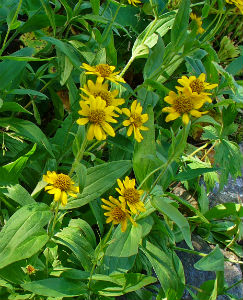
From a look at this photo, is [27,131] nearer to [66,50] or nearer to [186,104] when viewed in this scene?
[66,50]

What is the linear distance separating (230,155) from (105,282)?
673 millimetres

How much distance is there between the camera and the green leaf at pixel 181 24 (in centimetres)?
121

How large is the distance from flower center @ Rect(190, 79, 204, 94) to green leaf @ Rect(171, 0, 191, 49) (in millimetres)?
188

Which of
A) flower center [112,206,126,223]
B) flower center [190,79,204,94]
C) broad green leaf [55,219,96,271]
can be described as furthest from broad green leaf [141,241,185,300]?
flower center [190,79,204,94]

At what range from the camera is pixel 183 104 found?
0.99 m

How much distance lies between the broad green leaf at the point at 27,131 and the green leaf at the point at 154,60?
13.9 inches

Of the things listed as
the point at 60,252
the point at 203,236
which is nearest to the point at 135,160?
the point at 60,252

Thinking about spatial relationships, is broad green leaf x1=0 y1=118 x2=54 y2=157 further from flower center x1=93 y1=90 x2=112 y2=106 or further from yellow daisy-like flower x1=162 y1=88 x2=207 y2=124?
yellow daisy-like flower x1=162 y1=88 x2=207 y2=124

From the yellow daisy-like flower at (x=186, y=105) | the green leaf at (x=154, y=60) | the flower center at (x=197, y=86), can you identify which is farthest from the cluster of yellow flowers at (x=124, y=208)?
the green leaf at (x=154, y=60)

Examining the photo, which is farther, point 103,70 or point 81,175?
point 103,70

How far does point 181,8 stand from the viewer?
122 cm

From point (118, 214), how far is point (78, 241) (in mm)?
234

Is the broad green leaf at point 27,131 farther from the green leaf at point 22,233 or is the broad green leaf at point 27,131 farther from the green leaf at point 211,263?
the green leaf at point 211,263

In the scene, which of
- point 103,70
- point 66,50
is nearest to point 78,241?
point 103,70
